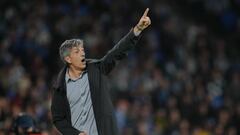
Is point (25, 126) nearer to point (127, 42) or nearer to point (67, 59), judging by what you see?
point (67, 59)

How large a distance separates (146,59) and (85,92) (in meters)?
11.2

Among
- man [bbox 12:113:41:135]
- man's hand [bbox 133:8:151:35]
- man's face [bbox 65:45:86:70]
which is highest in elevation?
man's hand [bbox 133:8:151:35]

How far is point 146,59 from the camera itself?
18.8 meters

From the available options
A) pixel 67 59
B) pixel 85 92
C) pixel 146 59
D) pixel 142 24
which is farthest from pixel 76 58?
pixel 146 59

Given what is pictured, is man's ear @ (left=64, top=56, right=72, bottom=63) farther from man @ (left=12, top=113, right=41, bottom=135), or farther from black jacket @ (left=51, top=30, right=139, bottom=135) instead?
man @ (left=12, top=113, right=41, bottom=135)

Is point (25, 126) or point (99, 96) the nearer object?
point (99, 96)

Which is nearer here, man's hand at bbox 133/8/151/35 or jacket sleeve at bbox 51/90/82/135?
man's hand at bbox 133/8/151/35

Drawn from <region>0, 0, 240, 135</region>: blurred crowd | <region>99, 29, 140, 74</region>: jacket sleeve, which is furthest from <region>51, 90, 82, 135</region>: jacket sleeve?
<region>0, 0, 240, 135</region>: blurred crowd

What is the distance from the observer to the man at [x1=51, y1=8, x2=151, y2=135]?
755cm

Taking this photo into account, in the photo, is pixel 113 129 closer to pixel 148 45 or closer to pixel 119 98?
pixel 119 98

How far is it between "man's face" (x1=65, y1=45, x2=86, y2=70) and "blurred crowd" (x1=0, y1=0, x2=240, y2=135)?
21.9 feet

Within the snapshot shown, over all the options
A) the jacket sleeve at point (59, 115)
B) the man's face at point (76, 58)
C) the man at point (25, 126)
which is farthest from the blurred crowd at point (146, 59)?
the man's face at point (76, 58)

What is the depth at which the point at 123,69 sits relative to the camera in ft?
59.3

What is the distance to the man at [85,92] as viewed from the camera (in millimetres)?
7547
